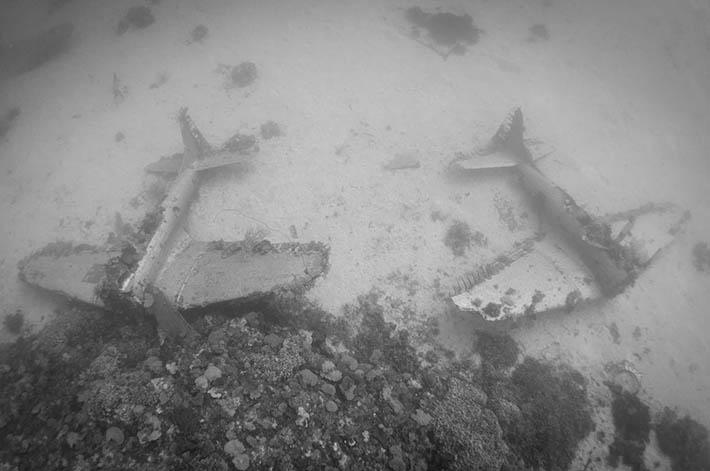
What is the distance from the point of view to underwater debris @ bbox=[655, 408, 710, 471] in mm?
7570

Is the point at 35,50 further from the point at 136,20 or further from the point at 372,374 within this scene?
the point at 372,374

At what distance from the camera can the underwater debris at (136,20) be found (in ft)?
66.3

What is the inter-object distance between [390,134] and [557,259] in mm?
7665

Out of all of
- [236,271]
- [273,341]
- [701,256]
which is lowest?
[701,256]

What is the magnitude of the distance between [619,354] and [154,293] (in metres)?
11.5

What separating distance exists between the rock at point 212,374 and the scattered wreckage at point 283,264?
1277mm

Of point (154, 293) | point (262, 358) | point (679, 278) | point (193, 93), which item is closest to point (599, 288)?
point (679, 278)

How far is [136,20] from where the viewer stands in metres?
20.2

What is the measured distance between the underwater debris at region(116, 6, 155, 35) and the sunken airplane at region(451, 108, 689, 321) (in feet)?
66.0

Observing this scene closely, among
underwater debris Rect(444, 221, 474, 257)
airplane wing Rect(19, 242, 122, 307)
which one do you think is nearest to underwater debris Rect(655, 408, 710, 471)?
underwater debris Rect(444, 221, 474, 257)

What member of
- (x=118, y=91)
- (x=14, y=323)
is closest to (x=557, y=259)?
(x=14, y=323)

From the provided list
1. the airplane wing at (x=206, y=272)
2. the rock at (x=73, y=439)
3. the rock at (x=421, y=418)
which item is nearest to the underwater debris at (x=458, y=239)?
Result: the airplane wing at (x=206, y=272)

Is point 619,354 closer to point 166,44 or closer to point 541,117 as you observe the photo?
point 541,117

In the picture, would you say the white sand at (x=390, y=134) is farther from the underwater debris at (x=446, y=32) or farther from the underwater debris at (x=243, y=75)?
the underwater debris at (x=446, y=32)
